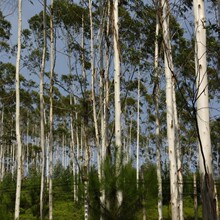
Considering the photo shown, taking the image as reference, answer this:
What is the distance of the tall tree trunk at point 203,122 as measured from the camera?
3980mm

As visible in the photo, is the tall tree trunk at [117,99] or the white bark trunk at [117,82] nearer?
the tall tree trunk at [117,99]

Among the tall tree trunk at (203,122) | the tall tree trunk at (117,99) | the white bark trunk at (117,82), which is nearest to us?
the tall tree trunk at (203,122)

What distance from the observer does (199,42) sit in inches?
187

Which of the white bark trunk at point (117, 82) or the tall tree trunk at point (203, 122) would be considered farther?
the white bark trunk at point (117, 82)

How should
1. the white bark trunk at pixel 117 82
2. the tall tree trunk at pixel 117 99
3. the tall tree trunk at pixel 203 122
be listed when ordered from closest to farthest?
the tall tree trunk at pixel 203 122 < the tall tree trunk at pixel 117 99 < the white bark trunk at pixel 117 82

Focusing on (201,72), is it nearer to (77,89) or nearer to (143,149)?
(77,89)

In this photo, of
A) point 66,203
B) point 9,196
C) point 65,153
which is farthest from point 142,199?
point 65,153

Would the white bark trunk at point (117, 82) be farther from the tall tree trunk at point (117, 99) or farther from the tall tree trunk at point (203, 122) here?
the tall tree trunk at point (203, 122)

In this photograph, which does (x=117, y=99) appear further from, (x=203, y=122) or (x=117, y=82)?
(x=203, y=122)

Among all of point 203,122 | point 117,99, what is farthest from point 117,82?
point 203,122

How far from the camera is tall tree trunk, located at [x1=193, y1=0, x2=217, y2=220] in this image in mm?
3980

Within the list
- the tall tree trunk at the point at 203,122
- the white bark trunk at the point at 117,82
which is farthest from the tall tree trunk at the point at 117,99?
the tall tree trunk at the point at 203,122

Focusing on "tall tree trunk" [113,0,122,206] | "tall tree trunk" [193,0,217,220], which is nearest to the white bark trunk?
"tall tree trunk" [113,0,122,206]

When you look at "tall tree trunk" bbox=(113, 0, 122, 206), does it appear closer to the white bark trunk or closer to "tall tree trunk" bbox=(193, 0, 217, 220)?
the white bark trunk
